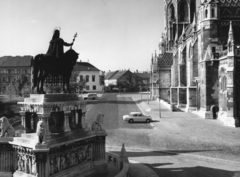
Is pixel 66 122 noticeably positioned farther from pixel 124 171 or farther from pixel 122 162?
pixel 122 162

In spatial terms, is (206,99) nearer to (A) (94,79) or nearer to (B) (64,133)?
(B) (64,133)

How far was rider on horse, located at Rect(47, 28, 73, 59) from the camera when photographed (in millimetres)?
9688

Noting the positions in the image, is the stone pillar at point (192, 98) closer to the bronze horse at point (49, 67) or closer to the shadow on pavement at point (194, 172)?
the shadow on pavement at point (194, 172)

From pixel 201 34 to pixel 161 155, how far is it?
21045mm

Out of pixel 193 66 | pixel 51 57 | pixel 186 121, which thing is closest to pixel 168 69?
pixel 193 66

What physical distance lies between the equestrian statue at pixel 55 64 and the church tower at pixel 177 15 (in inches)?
2008

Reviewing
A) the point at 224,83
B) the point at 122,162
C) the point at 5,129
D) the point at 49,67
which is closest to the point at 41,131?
the point at 5,129

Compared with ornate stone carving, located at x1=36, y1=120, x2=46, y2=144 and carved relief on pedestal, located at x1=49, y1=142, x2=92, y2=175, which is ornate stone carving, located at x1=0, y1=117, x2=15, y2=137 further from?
carved relief on pedestal, located at x1=49, y1=142, x2=92, y2=175

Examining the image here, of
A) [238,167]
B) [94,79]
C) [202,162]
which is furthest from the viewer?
[94,79]

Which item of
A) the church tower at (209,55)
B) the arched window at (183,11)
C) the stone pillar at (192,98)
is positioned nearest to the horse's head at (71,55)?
the church tower at (209,55)

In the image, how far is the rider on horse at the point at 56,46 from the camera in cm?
969

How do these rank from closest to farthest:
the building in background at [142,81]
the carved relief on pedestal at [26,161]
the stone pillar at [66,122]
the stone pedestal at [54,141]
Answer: the stone pedestal at [54,141], the carved relief on pedestal at [26,161], the stone pillar at [66,122], the building in background at [142,81]

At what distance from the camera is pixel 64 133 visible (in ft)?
31.3

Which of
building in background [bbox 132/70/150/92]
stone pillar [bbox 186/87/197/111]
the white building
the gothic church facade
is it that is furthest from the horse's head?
building in background [bbox 132/70/150/92]
